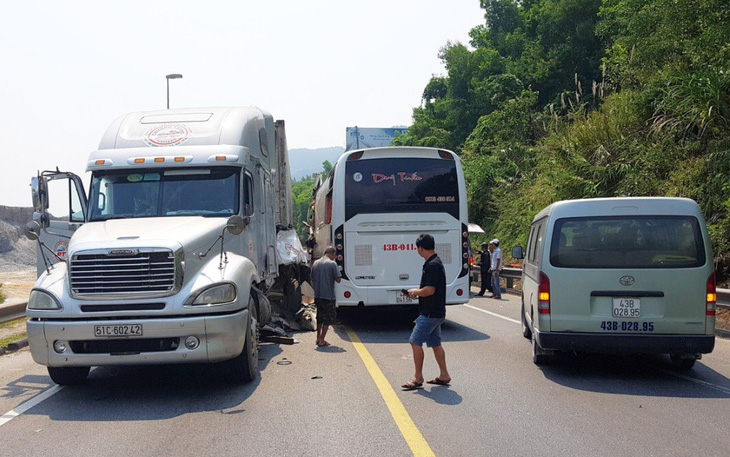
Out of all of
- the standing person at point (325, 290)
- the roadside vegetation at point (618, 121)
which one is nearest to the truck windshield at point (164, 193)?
the standing person at point (325, 290)

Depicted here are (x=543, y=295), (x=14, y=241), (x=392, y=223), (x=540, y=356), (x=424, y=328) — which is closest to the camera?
(x=424, y=328)

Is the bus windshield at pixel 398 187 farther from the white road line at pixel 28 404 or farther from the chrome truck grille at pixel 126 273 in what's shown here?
the white road line at pixel 28 404

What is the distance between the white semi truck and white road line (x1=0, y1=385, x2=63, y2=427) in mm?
168

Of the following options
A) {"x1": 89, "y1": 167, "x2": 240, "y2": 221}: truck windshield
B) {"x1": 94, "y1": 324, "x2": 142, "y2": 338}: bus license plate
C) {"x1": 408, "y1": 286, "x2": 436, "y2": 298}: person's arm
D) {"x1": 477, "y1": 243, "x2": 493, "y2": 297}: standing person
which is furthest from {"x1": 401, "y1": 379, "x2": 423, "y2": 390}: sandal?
{"x1": 477, "y1": 243, "x2": 493, "y2": 297}: standing person

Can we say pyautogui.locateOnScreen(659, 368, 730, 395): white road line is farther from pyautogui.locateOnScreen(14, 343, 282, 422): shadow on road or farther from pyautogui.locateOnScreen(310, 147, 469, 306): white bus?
pyautogui.locateOnScreen(14, 343, 282, 422): shadow on road

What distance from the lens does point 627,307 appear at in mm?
8070

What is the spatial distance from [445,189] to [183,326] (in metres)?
6.89

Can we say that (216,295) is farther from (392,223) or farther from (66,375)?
(392,223)

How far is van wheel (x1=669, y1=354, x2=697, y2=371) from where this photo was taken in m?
8.48

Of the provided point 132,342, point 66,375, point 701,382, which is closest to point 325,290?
point 132,342

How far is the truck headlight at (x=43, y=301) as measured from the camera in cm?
762

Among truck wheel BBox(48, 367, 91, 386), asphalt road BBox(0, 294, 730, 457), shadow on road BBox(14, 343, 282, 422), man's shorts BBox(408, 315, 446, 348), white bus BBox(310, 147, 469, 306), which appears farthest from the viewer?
white bus BBox(310, 147, 469, 306)

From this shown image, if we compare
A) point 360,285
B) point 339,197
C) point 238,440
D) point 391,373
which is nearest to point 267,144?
point 339,197

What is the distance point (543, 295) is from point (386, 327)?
5.72 metres
